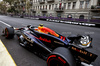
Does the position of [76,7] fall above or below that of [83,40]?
above

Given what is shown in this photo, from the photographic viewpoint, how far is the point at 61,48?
6.18 feet

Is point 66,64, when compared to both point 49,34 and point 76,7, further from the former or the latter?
point 76,7

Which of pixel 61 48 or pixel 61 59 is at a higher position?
pixel 61 48

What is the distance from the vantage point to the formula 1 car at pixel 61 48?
1.65 metres

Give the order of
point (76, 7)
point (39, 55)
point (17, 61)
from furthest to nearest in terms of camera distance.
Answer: point (76, 7) → point (39, 55) → point (17, 61)

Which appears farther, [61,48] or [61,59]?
[61,48]

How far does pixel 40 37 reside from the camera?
2832 millimetres

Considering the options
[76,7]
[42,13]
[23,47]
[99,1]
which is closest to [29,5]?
[42,13]

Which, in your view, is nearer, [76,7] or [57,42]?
[57,42]

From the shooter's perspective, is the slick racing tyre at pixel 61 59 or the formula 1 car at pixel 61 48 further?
the formula 1 car at pixel 61 48

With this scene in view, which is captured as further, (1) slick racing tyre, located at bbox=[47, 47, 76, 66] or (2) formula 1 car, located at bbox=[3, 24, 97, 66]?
(2) formula 1 car, located at bbox=[3, 24, 97, 66]

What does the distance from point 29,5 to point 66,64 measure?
126ft

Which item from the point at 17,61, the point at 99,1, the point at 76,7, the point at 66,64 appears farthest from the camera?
the point at 76,7

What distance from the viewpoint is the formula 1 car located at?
165 cm
